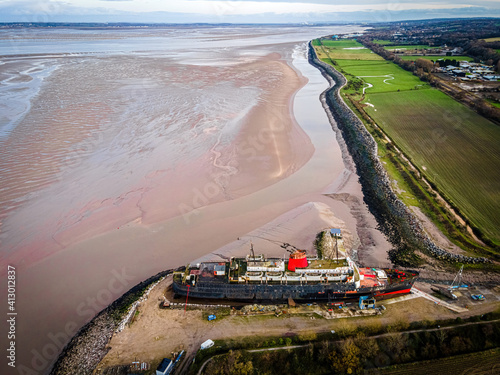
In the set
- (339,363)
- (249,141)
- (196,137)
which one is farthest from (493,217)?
(196,137)

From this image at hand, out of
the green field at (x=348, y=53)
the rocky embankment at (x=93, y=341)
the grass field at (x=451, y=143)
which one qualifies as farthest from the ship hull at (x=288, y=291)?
the green field at (x=348, y=53)

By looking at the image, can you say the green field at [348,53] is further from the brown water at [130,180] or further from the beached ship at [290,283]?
the beached ship at [290,283]

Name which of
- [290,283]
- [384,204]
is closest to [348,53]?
[384,204]

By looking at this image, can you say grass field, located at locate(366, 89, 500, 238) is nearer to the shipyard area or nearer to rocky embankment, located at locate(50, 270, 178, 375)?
the shipyard area

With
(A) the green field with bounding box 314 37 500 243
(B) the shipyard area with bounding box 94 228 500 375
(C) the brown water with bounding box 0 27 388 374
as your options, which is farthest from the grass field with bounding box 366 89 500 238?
(B) the shipyard area with bounding box 94 228 500 375

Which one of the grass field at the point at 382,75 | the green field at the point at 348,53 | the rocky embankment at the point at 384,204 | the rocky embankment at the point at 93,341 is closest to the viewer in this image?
the rocky embankment at the point at 93,341

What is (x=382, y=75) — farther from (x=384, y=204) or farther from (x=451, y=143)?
(x=384, y=204)
